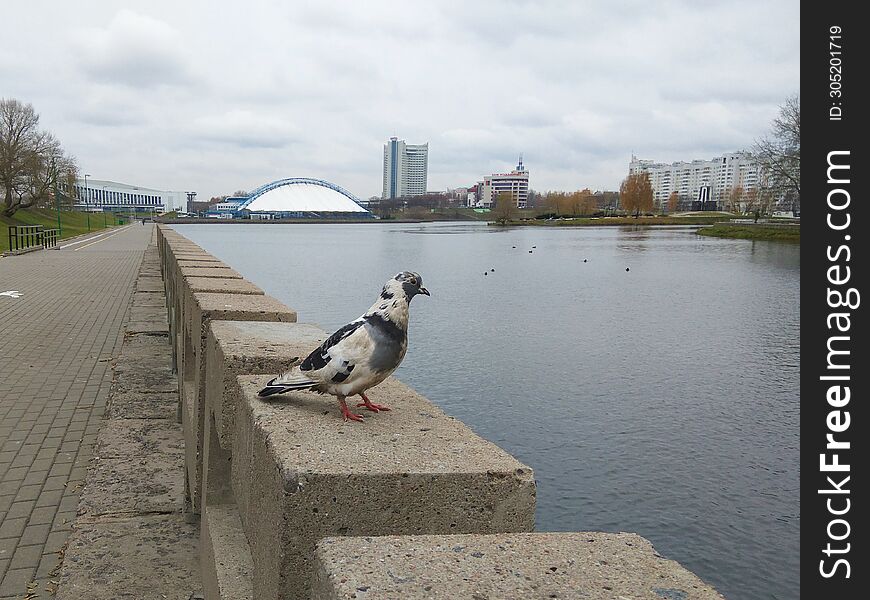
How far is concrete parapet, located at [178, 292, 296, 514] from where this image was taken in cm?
320

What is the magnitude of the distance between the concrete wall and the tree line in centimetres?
6308

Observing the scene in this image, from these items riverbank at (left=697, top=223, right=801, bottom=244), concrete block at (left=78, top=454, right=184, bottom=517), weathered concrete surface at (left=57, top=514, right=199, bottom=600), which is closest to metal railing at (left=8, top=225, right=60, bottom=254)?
concrete block at (left=78, top=454, right=184, bottom=517)

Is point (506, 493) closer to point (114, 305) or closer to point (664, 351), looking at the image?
point (664, 351)

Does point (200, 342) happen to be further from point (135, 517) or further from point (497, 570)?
point (497, 570)

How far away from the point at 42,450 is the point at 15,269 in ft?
66.3

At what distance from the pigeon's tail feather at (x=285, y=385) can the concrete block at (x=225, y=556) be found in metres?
0.44

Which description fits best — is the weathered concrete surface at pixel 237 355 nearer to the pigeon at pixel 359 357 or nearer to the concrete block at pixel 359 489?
the pigeon at pixel 359 357

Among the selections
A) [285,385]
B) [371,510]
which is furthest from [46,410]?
[371,510]

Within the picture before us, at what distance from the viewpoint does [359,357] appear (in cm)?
218

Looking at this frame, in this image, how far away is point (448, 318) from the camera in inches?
671

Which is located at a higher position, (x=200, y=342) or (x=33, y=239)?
(x=33, y=239)

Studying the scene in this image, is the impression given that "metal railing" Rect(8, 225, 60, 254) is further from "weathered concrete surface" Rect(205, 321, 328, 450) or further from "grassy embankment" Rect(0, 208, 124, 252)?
"weathered concrete surface" Rect(205, 321, 328, 450)

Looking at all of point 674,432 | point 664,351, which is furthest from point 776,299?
point 674,432

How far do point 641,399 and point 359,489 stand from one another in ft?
30.1
